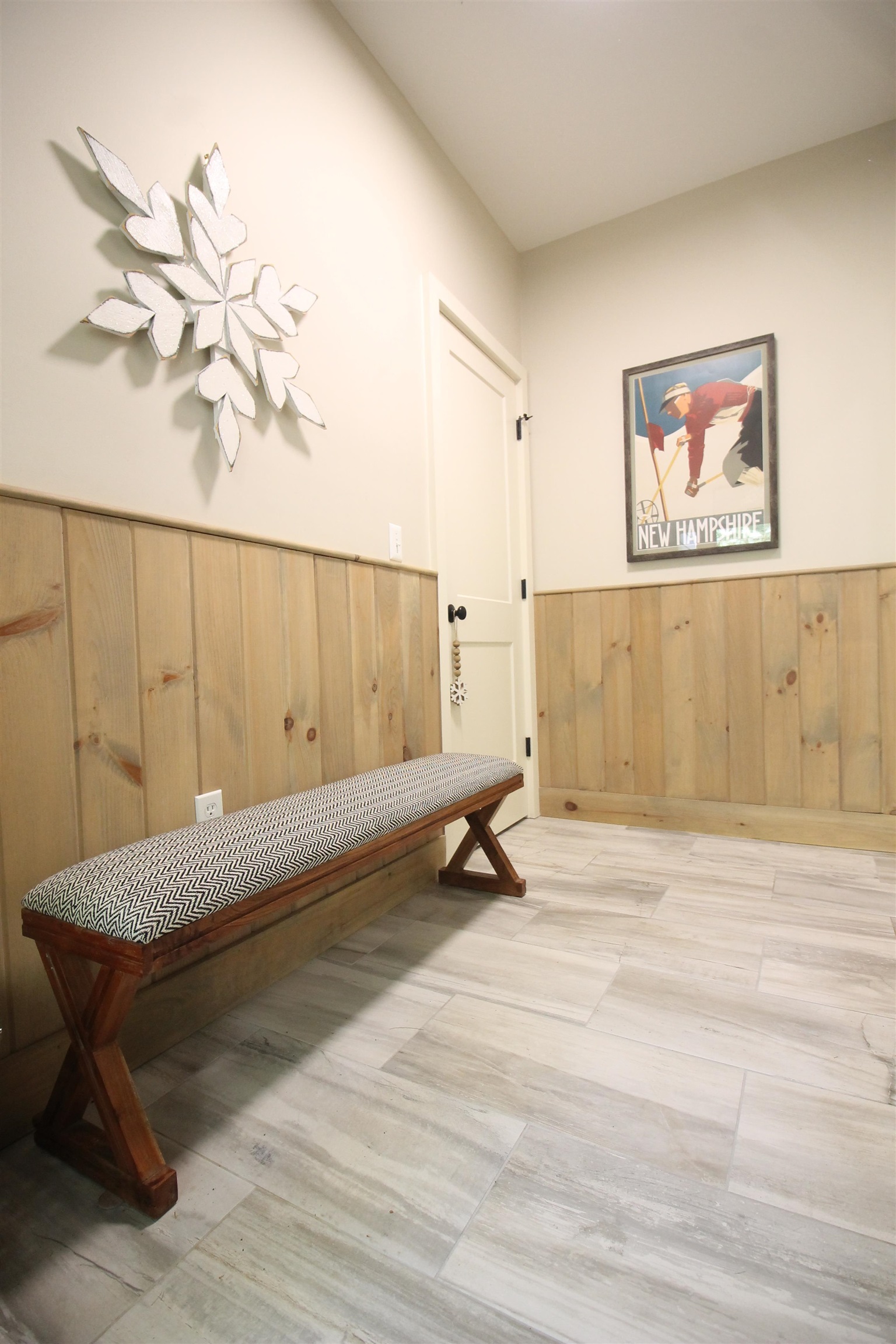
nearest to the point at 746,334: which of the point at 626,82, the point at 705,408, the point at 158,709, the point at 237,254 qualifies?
the point at 705,408

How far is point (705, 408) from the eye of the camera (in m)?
2.56

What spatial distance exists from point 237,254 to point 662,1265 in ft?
6.39

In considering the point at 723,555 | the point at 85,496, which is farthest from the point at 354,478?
the point at 723,555

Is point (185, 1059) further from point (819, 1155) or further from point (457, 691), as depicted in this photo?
→ point (457, 691)

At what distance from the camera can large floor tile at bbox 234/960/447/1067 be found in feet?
3.98

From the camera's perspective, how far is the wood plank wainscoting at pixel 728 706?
2.31 metres

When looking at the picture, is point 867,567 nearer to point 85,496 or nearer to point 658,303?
point 658,303

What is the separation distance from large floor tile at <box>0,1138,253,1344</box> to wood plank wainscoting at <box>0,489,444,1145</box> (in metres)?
0.14

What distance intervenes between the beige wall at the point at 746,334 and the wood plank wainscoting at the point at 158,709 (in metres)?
1.45

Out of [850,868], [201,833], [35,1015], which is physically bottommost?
[850,868]

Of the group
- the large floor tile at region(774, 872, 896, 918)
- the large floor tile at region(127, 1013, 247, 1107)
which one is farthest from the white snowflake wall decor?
the large floor tile at region(774, 872, 896, 918)

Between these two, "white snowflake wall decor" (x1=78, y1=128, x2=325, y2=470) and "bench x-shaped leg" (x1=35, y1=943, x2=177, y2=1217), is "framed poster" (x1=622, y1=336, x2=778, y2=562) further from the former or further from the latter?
"bench x-shaped leg" (x1=35, y1=943, x2=177, y2=1217)

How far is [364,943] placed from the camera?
167 centimetres

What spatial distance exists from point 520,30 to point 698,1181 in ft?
9.31
